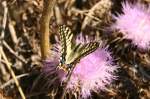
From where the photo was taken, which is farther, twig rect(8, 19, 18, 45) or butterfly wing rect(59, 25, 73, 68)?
twig rect(8, 19, 18, 45)

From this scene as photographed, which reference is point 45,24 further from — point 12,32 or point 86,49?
point 12,32

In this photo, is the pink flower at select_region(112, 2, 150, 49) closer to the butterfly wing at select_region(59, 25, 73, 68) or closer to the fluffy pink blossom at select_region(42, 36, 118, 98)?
the fluffy pink blossom at select_region(42, 36, 118, 98)

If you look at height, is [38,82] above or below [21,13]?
below

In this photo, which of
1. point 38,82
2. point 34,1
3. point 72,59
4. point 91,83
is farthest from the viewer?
point 34,1

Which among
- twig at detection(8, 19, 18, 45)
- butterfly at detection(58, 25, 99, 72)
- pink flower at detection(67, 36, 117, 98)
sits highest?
butterfly at detection(58, 25, 99, 72)

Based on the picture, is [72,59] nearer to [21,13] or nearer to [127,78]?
[127,78]

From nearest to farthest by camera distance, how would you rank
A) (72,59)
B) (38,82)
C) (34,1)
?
Result: 1. (72,59)
2. (38,82)
3. (34,1)

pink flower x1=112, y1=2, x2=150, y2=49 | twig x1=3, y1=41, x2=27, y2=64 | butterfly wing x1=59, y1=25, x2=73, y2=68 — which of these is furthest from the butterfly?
twig x1=3, y1=41, x2=27, y2=64

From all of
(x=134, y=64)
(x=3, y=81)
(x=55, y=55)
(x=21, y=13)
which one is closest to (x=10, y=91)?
(x=3, y=81)
